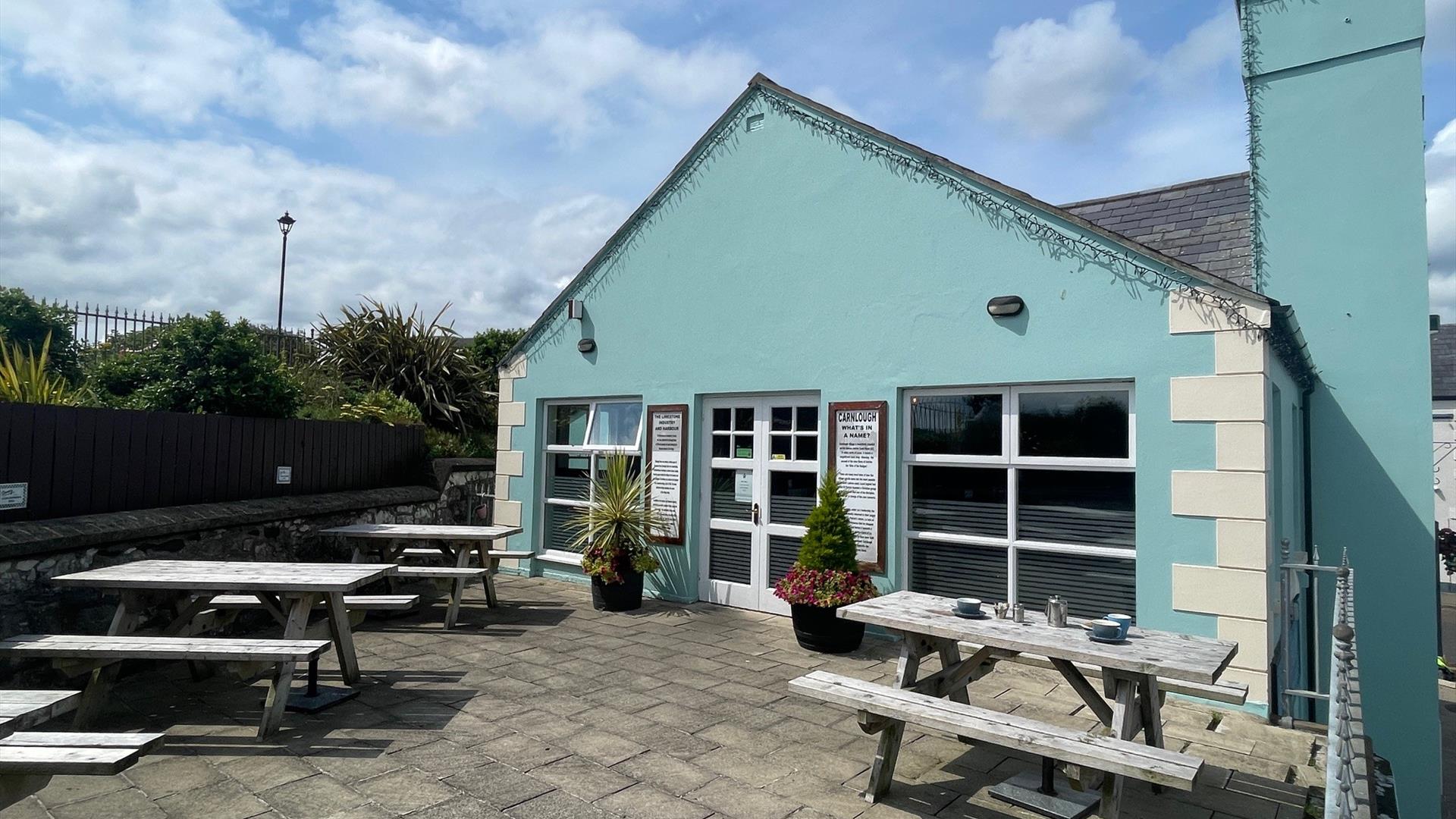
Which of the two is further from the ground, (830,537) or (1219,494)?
(1219,494)

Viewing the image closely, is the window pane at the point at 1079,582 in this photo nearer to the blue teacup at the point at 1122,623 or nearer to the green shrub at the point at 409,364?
the blue teacup at the point at 1122,623

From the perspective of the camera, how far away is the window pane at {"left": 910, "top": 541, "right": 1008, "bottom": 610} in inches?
218

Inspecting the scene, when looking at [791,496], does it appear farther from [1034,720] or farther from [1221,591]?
[1034,720]

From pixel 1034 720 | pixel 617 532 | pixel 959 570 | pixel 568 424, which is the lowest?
pixel 1034 720

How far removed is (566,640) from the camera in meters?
5.90

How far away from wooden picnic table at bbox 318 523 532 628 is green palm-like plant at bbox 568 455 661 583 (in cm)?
77

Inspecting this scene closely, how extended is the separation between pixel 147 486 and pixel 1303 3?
413 inches

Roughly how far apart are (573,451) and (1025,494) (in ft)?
15.7

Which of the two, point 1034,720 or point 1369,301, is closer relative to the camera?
point 1034,720

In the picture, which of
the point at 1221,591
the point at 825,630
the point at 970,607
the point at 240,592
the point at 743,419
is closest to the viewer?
the point at 970,607

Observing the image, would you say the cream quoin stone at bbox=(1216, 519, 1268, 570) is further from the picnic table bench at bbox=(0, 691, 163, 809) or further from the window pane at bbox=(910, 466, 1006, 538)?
the picnic table bench at bbox=(0, 691, 163, 809)

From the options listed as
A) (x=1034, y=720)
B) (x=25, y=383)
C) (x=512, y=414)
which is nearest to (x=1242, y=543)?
(x=1034, y=720)

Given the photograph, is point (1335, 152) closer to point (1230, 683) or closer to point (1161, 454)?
point (1161, 454)

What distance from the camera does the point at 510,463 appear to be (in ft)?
29.0
